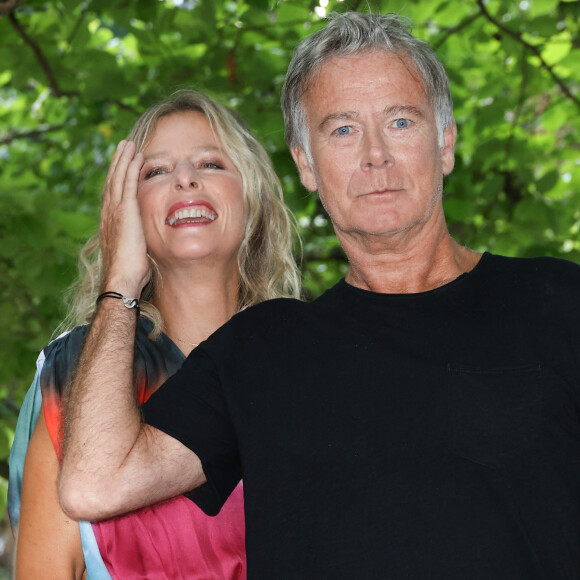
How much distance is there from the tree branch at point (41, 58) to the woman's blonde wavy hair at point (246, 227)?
1.36 metres

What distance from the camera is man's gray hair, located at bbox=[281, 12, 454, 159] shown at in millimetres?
2080

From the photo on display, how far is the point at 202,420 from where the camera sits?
191 cm

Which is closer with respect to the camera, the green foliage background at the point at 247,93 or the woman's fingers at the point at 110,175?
the woman's fingers at the point at 110,175

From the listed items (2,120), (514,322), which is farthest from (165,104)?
(2,120)

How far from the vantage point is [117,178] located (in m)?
2.53

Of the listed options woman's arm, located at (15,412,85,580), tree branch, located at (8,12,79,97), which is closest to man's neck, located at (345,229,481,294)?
woman's arm, located at (15,412,85,580)

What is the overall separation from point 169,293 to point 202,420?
2.57 feet

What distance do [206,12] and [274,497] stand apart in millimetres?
2720

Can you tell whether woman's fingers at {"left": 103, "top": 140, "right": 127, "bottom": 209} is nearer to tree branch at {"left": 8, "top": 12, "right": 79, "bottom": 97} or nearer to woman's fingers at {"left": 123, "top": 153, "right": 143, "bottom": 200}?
woman's fingers at {"left": 123, "top": 153, "right": 143, "bottom": 200}

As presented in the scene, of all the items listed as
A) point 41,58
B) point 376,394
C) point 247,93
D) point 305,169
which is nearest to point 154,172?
point 305,169

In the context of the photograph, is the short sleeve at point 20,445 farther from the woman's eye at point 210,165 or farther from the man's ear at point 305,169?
the man's ear at point 305,169

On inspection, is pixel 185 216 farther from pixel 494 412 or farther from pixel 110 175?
pixel 494 412

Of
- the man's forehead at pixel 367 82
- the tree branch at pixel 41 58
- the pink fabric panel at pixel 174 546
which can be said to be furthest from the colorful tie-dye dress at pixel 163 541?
the tree branch at pixel 41 58

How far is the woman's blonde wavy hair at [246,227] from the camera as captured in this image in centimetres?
269
